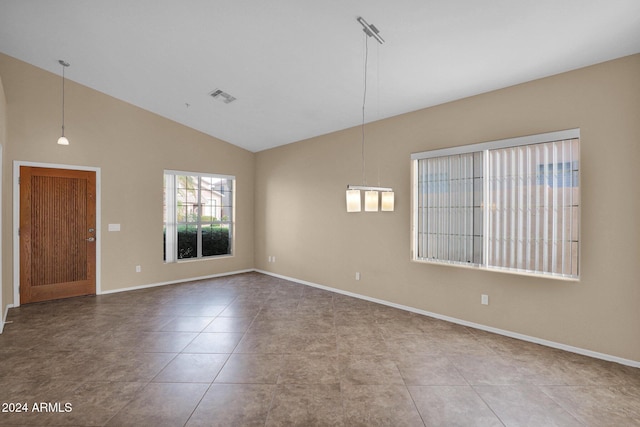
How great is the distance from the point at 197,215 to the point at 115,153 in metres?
1.85

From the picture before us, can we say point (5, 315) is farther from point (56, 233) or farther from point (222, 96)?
point (222, 96)

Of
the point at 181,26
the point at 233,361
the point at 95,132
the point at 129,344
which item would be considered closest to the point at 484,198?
the point at 233,361

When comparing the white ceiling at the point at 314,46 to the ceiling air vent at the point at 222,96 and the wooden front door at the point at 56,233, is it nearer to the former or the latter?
the ceiling air vent at the point at 222,96

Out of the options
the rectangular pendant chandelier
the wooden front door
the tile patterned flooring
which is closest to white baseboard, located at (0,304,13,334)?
the tile patterned flooring

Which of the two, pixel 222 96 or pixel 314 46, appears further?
pixel 222 96

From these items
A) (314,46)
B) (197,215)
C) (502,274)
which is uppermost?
(314,46)

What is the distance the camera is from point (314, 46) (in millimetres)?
3135

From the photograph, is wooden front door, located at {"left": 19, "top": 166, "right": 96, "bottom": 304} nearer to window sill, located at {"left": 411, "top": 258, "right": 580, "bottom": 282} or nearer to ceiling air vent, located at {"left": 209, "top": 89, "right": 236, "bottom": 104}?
ceiling air vent, located at {"left": 209, "top": 89, "right": 236, "bottom": 104}

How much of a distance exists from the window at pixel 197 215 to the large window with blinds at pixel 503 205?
4.36 metres

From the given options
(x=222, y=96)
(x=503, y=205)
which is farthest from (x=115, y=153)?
(x=503, y=205)

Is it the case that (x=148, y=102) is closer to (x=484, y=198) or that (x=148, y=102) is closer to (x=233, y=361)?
(x=233, y=361)

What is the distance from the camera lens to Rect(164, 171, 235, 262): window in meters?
6.05

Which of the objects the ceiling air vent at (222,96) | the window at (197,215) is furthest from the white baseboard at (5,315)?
the ceiling air vent at (222,96)

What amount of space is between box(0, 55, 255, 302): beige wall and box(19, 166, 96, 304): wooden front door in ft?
0.56
